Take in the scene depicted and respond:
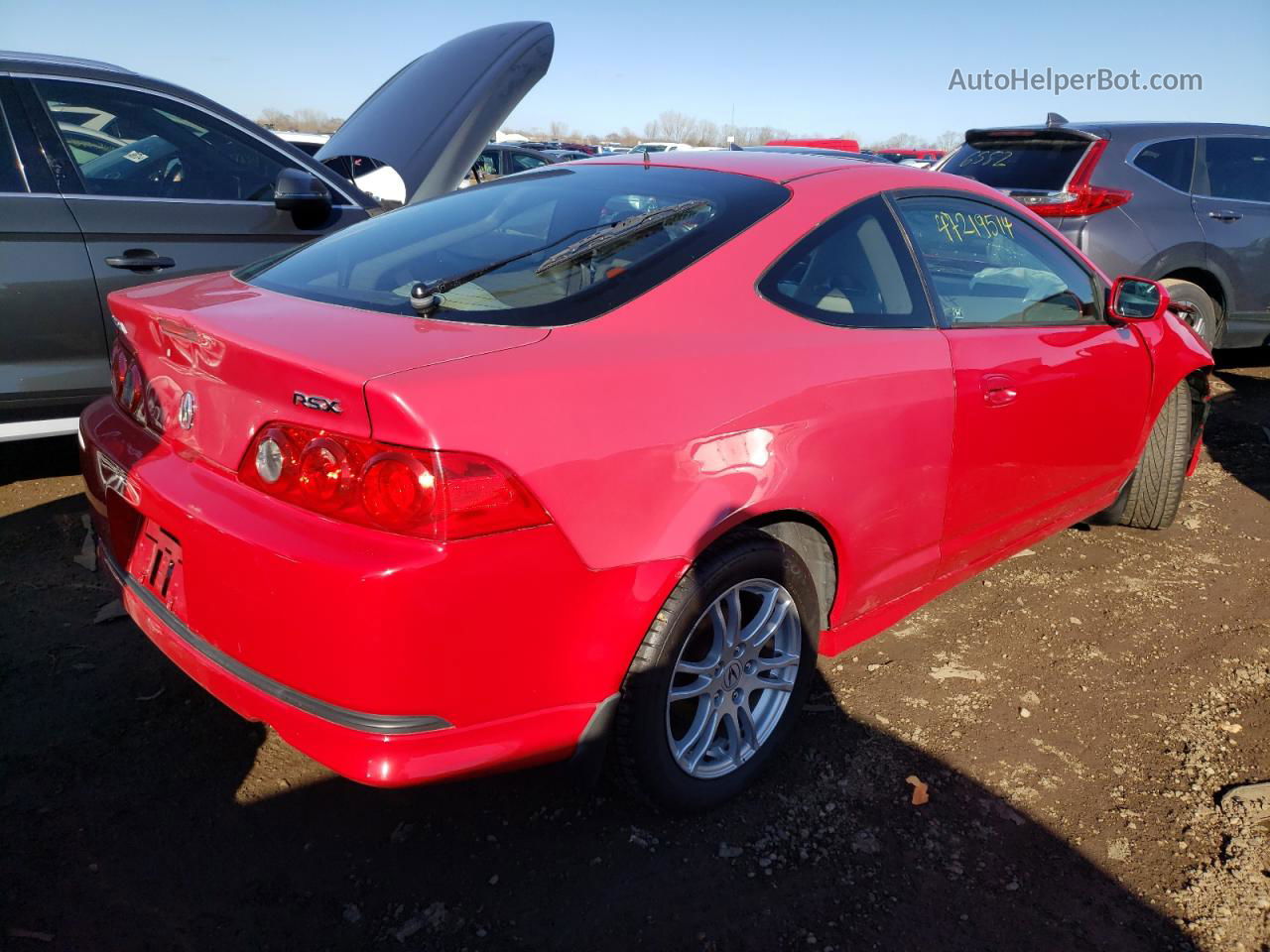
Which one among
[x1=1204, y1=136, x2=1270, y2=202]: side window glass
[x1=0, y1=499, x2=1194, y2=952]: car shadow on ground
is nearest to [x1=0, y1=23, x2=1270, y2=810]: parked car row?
[x1=0, y1=499, x2=1194, y2=952]: car shadow on ground

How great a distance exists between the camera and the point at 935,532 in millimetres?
2773

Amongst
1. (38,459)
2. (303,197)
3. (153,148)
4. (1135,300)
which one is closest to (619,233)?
(1135,300)

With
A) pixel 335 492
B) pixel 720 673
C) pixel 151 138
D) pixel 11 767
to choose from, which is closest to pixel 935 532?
pixel 720 673

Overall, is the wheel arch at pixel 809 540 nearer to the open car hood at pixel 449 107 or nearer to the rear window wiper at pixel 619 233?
the rear window wiper at pixel 619 233

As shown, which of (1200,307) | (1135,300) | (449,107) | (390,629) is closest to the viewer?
(390,629)

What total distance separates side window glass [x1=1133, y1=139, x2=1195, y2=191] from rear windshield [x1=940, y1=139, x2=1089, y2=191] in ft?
1.56

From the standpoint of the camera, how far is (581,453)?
183cm

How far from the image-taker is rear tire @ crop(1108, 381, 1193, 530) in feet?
13.0

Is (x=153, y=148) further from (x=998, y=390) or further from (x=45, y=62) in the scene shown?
(x=998, y=390)

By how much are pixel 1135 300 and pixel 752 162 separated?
157 cm

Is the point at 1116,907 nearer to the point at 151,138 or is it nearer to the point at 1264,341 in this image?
the point at 151,138

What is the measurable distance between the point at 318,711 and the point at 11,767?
3.91ft

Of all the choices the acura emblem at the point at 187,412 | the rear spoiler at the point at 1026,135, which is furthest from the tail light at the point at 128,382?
the rear spoiler at the point at 1026,135

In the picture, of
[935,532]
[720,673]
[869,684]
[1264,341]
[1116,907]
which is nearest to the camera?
[1116,907]
